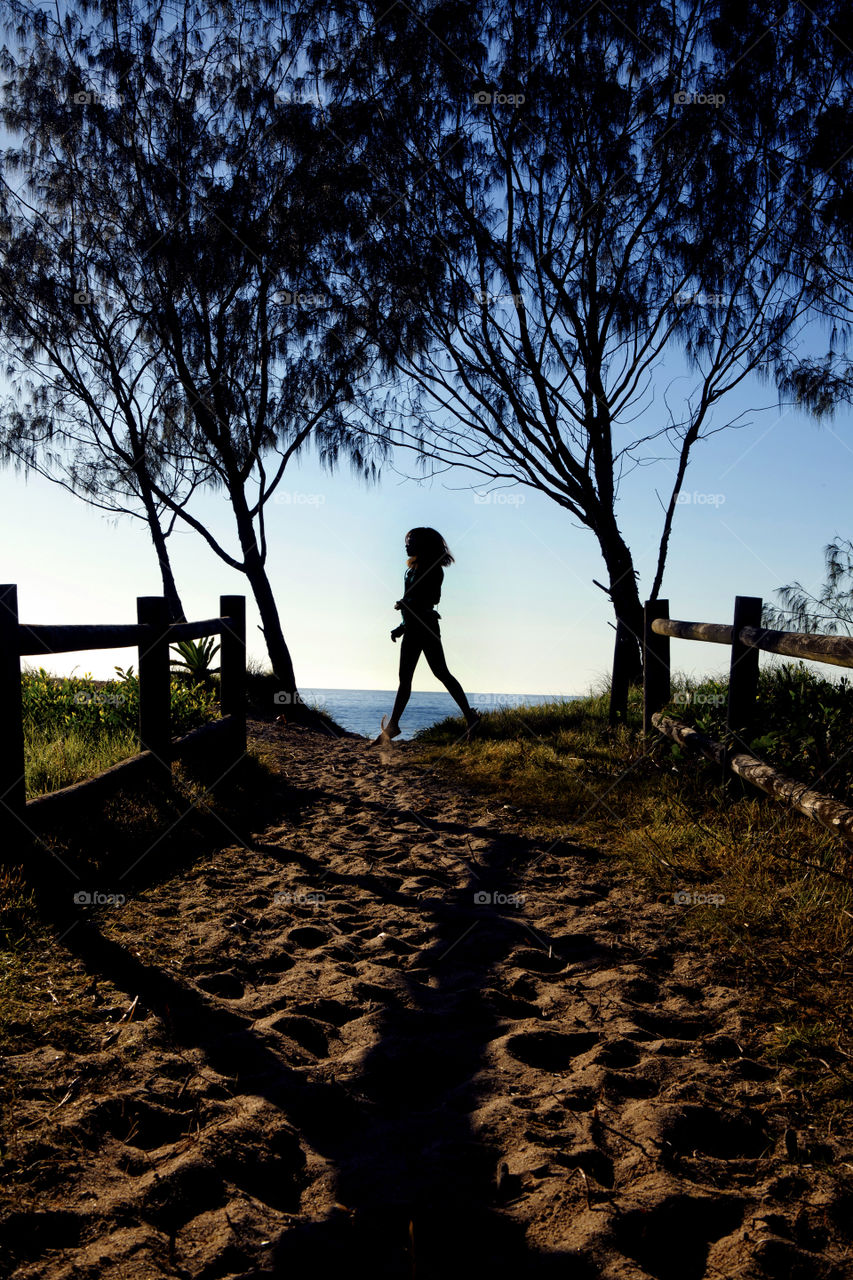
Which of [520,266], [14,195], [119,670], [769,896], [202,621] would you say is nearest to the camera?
[769,896]

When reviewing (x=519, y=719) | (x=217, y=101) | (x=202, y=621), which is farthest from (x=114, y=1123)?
(x=217, y=101)

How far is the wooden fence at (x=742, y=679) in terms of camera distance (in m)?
4.07

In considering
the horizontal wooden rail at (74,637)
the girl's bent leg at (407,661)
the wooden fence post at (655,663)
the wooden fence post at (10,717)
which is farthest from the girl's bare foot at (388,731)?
the wooden fence post at (10,717)

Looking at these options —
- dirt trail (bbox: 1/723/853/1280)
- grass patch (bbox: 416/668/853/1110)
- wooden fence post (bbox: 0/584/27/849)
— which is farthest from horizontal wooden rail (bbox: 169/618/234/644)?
dirt trail (bbox: 1/723/853/1280)

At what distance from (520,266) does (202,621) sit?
634 cm

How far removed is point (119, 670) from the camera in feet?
31.7

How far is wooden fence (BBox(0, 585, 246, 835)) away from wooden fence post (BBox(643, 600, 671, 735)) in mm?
3648

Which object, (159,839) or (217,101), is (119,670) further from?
(217,101)

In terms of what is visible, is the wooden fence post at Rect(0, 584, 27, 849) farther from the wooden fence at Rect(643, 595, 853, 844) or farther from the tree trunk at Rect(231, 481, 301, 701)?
the tree trunk at Rect(231, 481, 301, 701)

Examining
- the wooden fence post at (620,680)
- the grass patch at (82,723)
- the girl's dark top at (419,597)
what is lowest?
the grass patch at (82,723)

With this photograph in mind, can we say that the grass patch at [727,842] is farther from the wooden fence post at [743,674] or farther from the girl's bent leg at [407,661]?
the girl's bent leg at [407,661]

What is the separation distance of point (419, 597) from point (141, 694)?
3456mm

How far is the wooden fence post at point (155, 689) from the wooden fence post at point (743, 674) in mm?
3725

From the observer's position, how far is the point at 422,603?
859 centimetres
